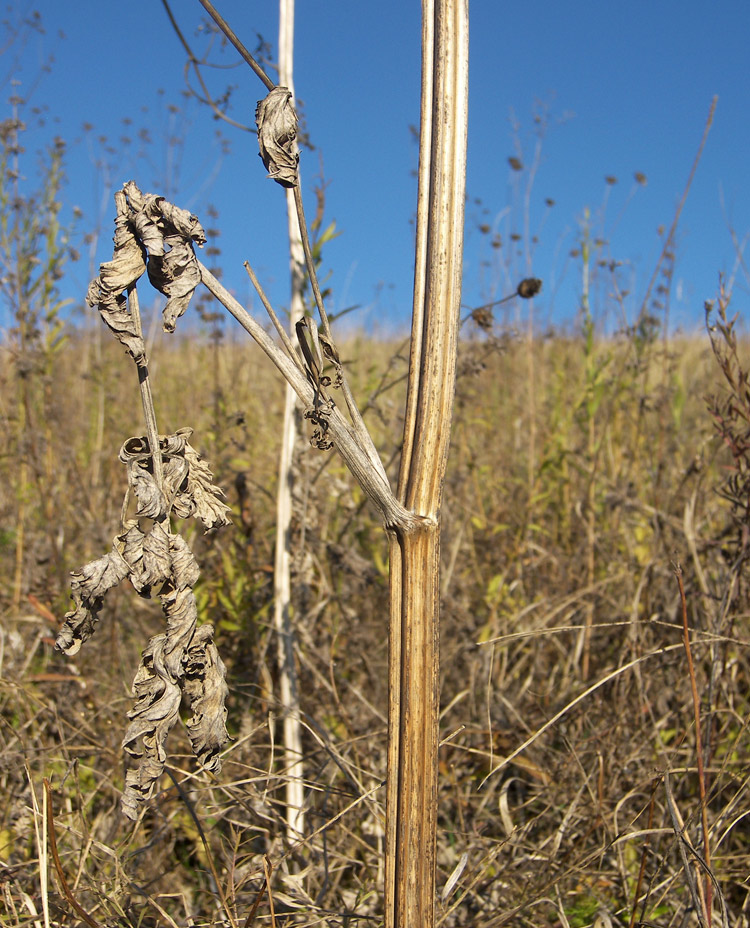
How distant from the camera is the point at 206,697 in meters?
0.74

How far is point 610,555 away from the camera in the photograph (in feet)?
7.88

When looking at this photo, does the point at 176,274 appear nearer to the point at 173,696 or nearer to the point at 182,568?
the point at 182,568

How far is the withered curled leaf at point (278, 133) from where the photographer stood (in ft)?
2.23

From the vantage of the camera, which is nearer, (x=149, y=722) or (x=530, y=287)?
(x=149, y=722)

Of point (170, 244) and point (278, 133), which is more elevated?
point (278, 133)

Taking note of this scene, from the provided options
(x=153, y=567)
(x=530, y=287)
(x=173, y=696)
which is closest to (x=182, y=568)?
(x=153, y=567)

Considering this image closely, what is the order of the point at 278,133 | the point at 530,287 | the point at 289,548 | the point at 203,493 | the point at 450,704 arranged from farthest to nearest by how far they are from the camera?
the point at 530,287
the point at 289,548
the point at 450,704
the point at 203,493
the point at 278,133

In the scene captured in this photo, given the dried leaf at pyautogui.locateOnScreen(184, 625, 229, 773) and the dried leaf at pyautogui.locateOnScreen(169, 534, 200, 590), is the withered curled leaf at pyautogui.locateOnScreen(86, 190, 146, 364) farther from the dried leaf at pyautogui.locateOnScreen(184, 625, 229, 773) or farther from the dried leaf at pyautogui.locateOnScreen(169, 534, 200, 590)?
the dried leaf at pyautogui.locateOnScreen(184, 625, 229, 773)

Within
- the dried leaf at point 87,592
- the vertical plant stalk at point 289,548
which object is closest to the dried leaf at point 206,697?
the dried leaf at point 87,592

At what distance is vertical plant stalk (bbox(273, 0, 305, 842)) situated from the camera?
1516 mm

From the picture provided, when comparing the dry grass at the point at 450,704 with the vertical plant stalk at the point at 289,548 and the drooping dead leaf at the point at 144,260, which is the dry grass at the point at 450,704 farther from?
the drooping dead leaf at the point at 144,260

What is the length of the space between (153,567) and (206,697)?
0.52ft

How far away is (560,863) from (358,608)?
A: 1.16 meters

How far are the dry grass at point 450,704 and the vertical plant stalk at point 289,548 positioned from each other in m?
0.05
